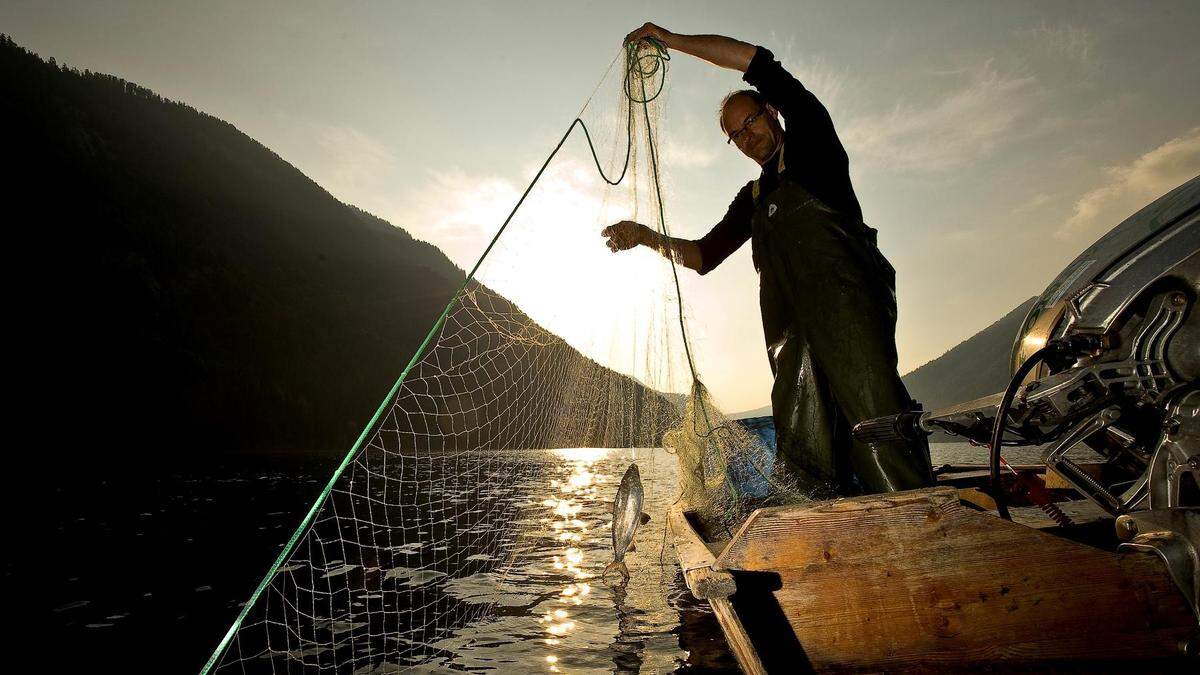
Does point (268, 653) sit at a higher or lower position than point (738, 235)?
lower

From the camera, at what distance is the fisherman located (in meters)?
2.29

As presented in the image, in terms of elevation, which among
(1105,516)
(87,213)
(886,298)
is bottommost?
(1105,516)

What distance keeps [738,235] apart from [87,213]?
87.9 meters

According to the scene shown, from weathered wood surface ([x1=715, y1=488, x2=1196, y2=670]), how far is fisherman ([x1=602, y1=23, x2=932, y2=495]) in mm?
499

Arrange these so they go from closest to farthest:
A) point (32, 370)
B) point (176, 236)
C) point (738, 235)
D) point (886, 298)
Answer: point (886, 298)
point (738, 235)
point (32, 370)
point (176, 236)

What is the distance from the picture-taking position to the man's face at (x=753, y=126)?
9.77 ft

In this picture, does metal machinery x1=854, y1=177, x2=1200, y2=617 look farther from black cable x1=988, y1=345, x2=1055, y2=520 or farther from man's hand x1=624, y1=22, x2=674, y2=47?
man's hand x1=624, y1=22, x2=674, y2=47

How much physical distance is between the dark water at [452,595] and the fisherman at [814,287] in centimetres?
176

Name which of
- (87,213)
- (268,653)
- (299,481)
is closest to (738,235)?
(268,653)

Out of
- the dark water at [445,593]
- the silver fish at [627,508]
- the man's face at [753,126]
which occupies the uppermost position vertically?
the man's face at [753,126]

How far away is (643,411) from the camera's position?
6.80 meters

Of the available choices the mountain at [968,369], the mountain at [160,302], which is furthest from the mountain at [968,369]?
the mountain at [160,302]

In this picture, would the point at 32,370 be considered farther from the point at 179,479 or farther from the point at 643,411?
the point at 643,411

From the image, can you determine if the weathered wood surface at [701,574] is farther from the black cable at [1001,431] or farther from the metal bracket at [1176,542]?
the metal bracket at [1176,542]
